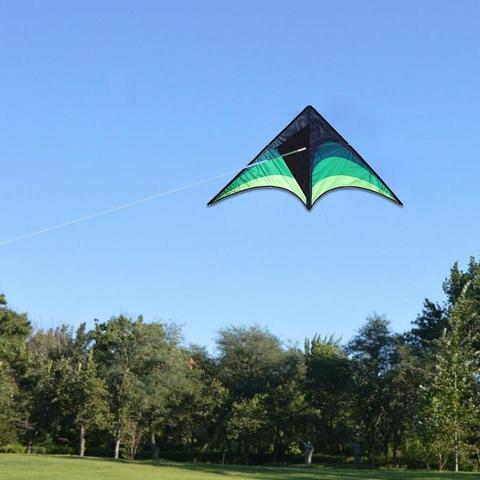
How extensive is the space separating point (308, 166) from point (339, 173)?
71 centimetres

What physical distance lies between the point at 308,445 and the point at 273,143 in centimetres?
3853

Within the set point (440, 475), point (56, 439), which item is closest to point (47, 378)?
point (56, 439)

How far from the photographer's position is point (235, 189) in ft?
43.9

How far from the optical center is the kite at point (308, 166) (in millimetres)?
13039

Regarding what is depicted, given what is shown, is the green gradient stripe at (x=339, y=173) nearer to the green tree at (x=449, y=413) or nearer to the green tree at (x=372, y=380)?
the green tree at (x=449, y=413)

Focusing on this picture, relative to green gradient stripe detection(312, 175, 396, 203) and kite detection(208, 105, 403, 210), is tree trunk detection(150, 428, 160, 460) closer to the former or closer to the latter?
green gradient stripe detection(312, 175, 396, 203)

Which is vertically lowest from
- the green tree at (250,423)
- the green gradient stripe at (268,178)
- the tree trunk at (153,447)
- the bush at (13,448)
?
the bush at (13,448)

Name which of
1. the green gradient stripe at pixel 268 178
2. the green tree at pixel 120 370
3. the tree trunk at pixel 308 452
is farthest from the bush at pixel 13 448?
the green gradient stripe at pixel 268 178

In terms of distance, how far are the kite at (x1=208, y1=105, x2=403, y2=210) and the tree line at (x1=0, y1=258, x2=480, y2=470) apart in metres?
29.5

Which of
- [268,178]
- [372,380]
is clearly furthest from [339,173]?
[372,380]

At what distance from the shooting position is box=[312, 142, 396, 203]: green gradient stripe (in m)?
13.4

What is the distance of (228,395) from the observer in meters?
48.7

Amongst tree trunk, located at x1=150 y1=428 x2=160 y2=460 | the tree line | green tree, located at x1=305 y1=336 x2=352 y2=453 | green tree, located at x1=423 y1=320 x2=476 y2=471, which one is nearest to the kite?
green tree, located at x1=423 y1=320 x2=476 y2=471

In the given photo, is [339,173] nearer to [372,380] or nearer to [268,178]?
[268,178]
